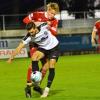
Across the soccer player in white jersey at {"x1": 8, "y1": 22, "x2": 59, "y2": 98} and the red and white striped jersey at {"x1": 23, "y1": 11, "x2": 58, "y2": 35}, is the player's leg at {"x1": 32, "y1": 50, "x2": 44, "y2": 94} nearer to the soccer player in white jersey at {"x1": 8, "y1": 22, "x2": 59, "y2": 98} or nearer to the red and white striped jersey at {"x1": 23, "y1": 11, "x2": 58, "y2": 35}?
the soccer player in white jersey at {"x1": 8, "y1": 22, "x2": 59, "y2": 98}

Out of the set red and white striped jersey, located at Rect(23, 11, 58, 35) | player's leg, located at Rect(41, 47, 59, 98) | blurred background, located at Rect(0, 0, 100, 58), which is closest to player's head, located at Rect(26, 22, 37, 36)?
player's leg, located at Rect(41, 47, 59, 98)

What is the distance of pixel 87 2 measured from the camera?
4447 cm

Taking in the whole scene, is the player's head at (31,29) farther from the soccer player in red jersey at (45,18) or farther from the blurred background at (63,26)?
the blurred background at (63,26)

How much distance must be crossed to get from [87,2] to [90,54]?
10.1 meters

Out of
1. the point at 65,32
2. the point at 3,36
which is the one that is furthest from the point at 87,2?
the point at 3,36

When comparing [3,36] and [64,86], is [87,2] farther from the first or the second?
[64,86]

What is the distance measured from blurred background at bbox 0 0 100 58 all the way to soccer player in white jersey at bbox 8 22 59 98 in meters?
20.5

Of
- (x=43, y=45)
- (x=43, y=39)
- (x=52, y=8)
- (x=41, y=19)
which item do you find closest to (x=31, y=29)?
(x=43, y=39)

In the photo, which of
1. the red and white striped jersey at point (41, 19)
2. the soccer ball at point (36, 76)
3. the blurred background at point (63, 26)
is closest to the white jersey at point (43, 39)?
the soccer ball at point (36, 76)

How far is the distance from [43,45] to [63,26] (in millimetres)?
25741

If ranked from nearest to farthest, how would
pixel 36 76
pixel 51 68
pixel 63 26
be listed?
pixel 36 76 < pixel 51 68 < pixel 63 26

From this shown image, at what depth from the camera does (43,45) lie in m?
12.0

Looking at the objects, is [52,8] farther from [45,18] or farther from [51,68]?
[51,68]

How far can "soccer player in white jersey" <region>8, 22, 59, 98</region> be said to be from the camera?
1170 cm
